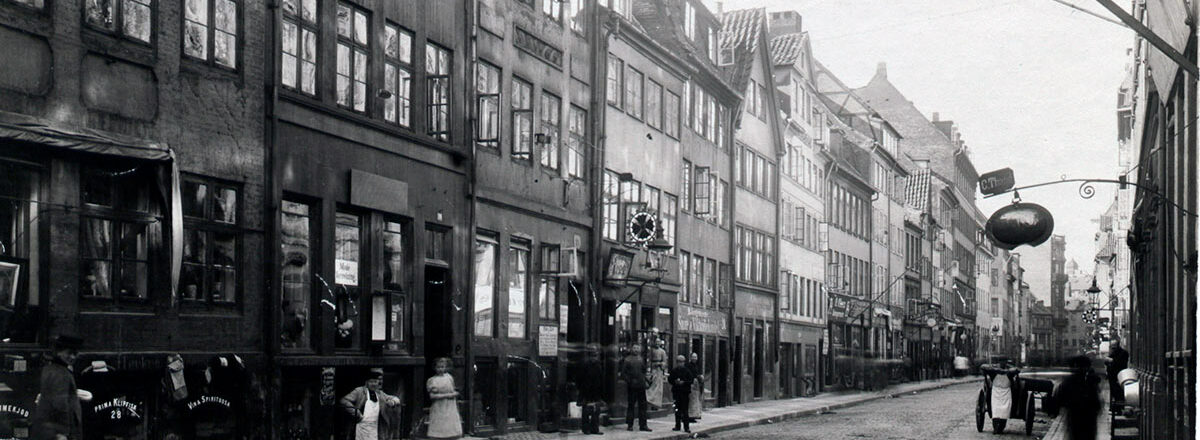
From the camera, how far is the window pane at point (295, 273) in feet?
68.7

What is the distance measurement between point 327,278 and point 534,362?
329 inches

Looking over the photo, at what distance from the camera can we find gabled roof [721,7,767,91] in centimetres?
4625

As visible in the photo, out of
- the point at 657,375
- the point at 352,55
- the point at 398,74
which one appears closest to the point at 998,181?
the point at 352,55

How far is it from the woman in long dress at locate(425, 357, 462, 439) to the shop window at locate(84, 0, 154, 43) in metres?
7.33

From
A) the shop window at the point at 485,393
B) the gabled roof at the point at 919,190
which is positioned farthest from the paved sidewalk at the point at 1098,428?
the gabled roof at the point at 919,190

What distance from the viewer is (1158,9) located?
15242 millimetres

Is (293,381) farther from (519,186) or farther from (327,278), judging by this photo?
(519,186)

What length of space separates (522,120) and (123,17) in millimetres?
12724

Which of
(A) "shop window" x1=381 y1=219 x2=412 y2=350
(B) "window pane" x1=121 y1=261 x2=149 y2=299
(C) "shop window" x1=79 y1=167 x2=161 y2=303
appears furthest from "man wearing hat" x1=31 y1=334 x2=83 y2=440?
(A) "shop window" x1=381 y1=219 x2=412 y2=350

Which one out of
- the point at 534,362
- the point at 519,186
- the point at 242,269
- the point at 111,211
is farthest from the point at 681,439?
the point at 111,211

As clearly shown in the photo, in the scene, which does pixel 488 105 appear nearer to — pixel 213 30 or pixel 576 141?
pixel 576 141

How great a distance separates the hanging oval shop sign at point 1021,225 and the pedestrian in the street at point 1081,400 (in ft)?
7.31

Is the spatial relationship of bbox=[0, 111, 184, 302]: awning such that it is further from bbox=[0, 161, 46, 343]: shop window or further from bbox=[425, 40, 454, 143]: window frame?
bbox=[425, 40, 454, 143]: window frame

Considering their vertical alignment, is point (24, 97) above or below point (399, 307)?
above
